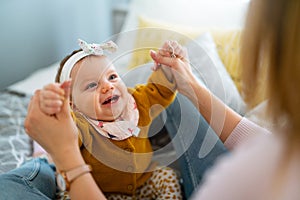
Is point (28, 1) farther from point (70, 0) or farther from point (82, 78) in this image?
point (82, 78)

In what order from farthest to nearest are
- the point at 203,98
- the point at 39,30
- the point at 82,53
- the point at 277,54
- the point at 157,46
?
the point at 39,30
the point at 157,46
the point at 203,98
the point at 82,53
the point at 277,54

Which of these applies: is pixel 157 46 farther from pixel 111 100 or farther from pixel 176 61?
pixel 111 100

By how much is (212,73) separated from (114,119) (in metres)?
0.48

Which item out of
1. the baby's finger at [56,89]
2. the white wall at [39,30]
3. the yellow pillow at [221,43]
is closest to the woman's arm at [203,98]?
the baby's finger at [56,89]

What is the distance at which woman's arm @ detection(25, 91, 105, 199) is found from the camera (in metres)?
0.65

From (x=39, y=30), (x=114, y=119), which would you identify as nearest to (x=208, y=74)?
(x=114, y=119)

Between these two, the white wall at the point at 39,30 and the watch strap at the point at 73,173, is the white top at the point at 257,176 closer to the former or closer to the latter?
Result: the watch strap at the point at 73,173

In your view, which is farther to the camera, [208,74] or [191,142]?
[208,74]

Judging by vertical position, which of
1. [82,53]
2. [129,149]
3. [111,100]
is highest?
[82,53]

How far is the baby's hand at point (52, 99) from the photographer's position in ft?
2.11

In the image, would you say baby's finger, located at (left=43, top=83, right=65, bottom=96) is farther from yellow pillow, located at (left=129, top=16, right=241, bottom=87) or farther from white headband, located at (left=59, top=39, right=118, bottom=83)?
yellow pillow, located at (left=129, top=16, right=241, bottom=87)

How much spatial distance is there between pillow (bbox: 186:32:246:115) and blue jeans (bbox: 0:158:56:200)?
47cm

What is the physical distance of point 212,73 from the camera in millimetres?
1241

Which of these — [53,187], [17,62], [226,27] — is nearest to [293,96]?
[53,187]
